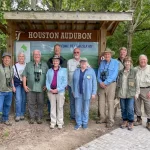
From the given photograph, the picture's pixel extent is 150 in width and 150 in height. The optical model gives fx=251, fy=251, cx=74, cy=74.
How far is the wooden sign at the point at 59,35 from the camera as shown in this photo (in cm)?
720

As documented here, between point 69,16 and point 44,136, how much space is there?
2863mm

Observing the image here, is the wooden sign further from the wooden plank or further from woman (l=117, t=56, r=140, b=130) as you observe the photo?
woman (l=117, t=56, r=140, b=130)

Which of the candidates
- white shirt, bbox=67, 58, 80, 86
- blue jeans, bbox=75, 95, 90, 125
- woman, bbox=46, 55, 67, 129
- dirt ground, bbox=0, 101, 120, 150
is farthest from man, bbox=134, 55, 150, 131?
woman, bbox=46, 55, 67, 129

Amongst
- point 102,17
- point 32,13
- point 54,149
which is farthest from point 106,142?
point 32,13

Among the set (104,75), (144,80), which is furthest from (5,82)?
(144,80)

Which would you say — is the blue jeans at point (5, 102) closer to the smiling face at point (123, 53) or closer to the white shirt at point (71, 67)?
the white shirt at point (71, 67)

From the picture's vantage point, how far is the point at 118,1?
1342 cm

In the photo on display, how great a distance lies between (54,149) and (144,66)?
9.57ft

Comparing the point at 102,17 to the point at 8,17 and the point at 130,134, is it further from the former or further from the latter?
the point at 130,134

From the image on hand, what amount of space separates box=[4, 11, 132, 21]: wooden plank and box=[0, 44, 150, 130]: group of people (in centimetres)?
82

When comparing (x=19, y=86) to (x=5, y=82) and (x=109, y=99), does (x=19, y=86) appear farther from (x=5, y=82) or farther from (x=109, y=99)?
(x=109, y=99)

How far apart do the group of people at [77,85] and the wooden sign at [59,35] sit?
110 centimetres

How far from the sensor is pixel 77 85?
594 centimetres

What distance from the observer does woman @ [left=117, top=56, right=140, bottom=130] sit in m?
5.86
